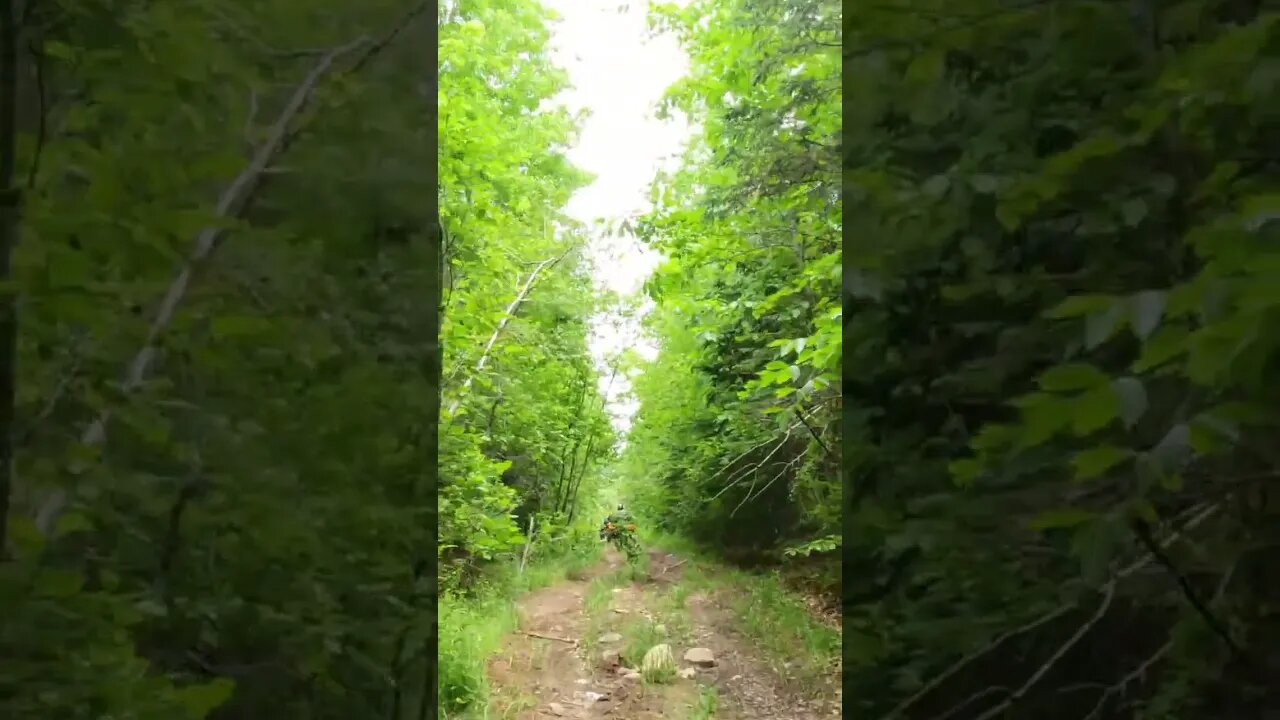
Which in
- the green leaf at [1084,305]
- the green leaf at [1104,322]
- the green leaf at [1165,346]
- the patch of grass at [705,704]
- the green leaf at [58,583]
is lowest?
the patch of grass at [705,704]

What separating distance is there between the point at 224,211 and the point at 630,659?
1048 mm

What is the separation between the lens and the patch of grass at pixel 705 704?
134cm

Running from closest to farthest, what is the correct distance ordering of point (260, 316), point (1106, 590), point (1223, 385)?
point (1223, 385) < point (1106, 590) < point (260, 316)

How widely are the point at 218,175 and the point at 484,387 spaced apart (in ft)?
1.98

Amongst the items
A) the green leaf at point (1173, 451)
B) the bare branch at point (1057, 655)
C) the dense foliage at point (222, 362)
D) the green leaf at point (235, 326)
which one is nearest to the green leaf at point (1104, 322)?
the green leaf at point (1173, 451)

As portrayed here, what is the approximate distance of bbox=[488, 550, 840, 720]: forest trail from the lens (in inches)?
52.6

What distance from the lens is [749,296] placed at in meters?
1.47

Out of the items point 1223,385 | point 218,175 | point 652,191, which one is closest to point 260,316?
point 218,175

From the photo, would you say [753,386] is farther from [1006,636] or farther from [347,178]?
[347,178]

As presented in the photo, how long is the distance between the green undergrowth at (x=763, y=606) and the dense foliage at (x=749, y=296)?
5 cm

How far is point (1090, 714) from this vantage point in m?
0.88

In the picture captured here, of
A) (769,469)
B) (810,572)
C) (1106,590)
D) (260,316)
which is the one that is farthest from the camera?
(769,469)

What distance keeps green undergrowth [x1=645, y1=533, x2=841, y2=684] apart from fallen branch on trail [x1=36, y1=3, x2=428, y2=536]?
1014 millimetres

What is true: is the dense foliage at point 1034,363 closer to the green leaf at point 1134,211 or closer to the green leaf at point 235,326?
the green leaf at point 1134,211
